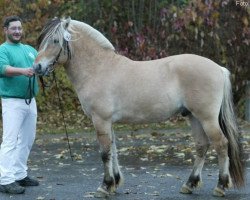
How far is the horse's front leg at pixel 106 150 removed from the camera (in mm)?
7578

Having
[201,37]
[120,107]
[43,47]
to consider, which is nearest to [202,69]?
[120,107]

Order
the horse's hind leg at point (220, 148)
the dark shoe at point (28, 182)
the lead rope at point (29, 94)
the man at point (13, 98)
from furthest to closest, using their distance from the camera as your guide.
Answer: the dark shoe at point (28, 182) → the lead rope at point (29, 94) → the man at point (13, 98) → the horse's hind leg at point (220, 148)

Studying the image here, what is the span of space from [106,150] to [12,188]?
125 cm

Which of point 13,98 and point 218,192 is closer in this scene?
point 218,192

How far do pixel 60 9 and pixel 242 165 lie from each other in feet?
37.8

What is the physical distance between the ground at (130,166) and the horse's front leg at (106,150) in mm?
128

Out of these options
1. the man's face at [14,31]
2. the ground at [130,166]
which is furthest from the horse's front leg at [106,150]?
the man's face at [14,31]

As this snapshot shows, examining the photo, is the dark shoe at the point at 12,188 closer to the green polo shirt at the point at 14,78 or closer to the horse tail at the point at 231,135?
the green polo shirt at the point at 14,78

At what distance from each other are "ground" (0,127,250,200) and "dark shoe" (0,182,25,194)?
0.28 ft

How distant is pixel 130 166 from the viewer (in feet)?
32.8

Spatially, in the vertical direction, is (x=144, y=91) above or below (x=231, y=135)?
above

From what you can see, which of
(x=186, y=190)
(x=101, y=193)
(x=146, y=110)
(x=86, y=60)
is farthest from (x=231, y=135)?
(x=86, y=60)

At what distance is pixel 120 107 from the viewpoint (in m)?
7.61

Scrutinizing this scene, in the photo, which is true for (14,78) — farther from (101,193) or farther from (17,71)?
(101,193)
